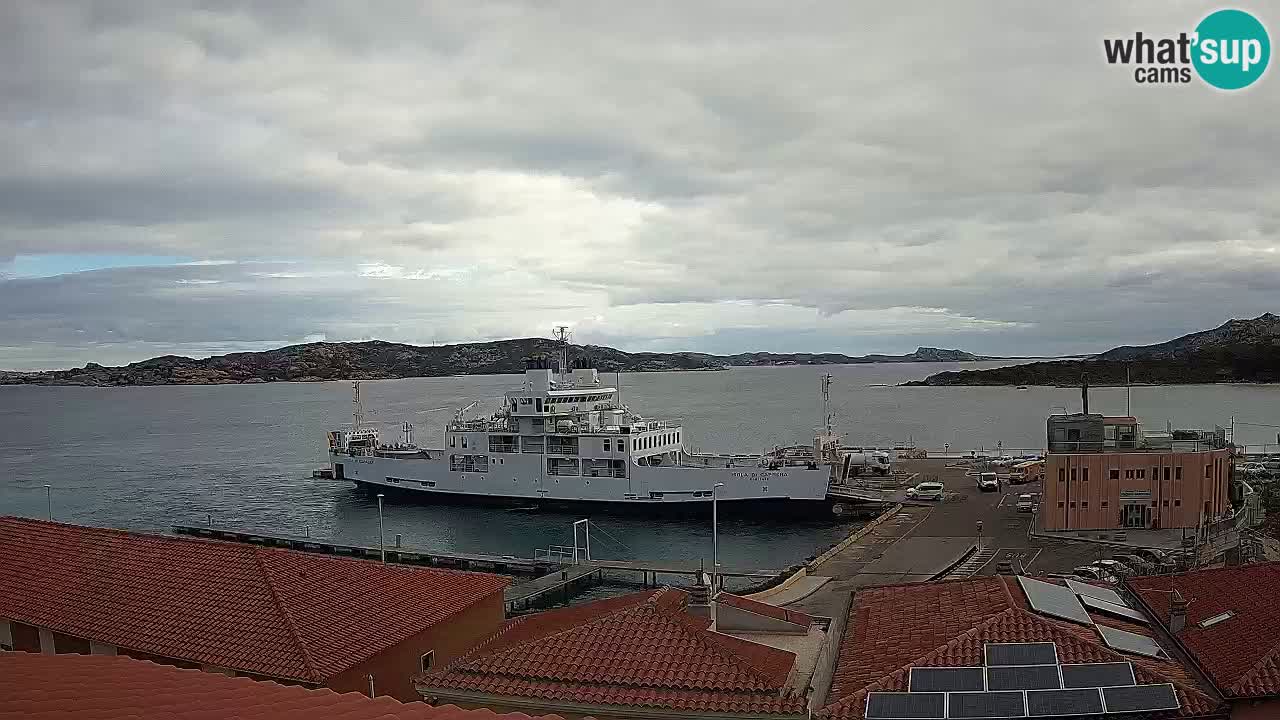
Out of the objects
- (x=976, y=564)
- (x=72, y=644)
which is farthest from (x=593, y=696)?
(x=976, y=564)

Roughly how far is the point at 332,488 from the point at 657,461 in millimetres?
22966

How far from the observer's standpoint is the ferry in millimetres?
41906

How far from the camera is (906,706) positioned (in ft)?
27.3

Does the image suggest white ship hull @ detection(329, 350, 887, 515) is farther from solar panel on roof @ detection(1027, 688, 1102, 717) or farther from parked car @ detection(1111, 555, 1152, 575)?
solar panel on roof @ detection(1027, 688, 1102, 717)

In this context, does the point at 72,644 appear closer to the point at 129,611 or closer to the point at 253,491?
the point at 129,611

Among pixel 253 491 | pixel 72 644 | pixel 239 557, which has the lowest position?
pixel 253 491

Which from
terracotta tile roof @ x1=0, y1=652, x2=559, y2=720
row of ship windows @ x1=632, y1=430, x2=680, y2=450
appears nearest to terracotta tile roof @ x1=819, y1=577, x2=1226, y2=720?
terracotta tile roof @ x1=0, y1=652, x2=559, y2=720

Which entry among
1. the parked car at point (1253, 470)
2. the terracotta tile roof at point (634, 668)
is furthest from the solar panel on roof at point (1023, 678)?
the parked car at point (1253, 470)

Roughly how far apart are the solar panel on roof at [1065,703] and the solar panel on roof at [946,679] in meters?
0.45

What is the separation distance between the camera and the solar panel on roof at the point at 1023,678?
843cm

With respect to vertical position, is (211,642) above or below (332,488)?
above

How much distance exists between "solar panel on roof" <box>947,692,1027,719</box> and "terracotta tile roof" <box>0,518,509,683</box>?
5.89 meters

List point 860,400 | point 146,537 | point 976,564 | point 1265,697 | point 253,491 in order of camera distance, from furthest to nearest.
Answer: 1. point 860,400
2. point 253,491
3. point 976,564
4. point 146,537
5. point 1265,697

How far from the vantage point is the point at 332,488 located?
188 feet
